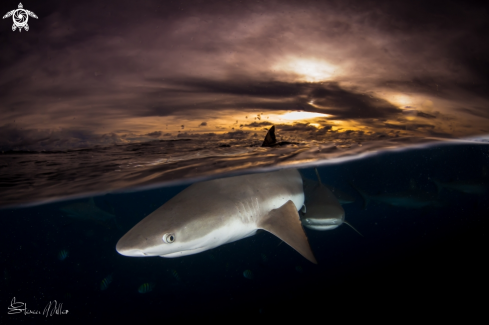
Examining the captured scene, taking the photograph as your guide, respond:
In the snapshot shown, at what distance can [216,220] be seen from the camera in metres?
3.65

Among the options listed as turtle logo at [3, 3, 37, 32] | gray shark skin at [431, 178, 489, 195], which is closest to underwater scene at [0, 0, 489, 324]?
turtle logo at [3, 3, 37, 32]

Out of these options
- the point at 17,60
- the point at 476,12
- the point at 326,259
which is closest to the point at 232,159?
the point at 17,60

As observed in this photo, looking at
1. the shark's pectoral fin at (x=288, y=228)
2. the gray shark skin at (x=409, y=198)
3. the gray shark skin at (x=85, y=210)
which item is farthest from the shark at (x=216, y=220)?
the gray shark skin at (x=85, y=210)

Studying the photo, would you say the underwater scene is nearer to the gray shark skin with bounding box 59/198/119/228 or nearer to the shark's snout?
the shark's snout

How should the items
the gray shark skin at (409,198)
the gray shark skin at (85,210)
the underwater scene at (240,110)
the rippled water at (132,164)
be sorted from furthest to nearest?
the gray shark skin at (409,198)
the gray shark skin at (85,210)
the rippled water at (132,164)
the underwater scene at (240,110)

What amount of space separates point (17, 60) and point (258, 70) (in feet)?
12.8

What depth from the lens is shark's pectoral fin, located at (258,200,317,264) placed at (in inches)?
126

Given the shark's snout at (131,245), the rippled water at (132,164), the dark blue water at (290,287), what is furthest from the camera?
the dark blue water at (290,287)

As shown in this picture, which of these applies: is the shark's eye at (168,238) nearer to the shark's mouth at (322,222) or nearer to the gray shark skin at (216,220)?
A: the gray shark skin at (216,220)

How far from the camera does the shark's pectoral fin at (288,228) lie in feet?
10.5

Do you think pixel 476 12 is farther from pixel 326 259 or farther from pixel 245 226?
pixel 326 259

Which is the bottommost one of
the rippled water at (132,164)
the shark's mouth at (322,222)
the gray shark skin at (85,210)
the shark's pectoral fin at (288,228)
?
the gray shark skin at (85,210)

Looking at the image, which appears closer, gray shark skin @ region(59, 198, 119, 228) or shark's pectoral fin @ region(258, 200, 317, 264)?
shark's pectoral fin @ region(258, 200, 317, 264)

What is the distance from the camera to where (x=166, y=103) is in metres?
5.22
